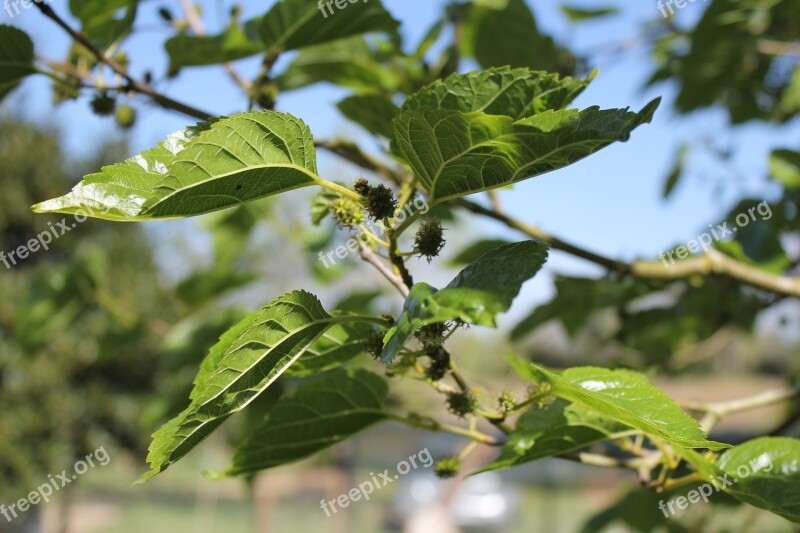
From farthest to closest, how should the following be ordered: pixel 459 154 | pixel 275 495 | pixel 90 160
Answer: pixel 275 495
pixel 90 160
pixel 459 154

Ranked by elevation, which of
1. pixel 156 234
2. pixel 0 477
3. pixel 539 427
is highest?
pixel 539 427

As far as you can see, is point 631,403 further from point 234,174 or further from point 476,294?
point 234,174

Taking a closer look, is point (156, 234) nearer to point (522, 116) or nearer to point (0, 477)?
point (0, 477)

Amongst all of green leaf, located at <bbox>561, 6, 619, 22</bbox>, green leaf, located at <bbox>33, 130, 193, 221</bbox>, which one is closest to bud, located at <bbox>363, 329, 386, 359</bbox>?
green leaf, located at <bbox>33, 130, 193, 221</bbox>

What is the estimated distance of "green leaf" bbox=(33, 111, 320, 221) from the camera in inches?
21.4

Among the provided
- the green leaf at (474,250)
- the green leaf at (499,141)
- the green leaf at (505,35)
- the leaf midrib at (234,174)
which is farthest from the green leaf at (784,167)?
the leaf midrib at (234,174)

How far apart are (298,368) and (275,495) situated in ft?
48.6

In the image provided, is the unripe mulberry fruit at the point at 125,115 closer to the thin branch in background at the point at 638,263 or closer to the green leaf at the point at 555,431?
the thin branch in background at the point at 638,263

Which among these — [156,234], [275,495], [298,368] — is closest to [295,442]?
[298,368]

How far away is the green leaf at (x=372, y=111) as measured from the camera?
1.00 m

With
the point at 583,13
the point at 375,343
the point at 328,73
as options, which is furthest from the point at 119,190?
the point at 583,13

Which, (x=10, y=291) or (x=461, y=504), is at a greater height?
(x=10, y=291)

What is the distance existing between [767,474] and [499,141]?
46cm

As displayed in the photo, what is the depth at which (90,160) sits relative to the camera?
9531 millimetres
